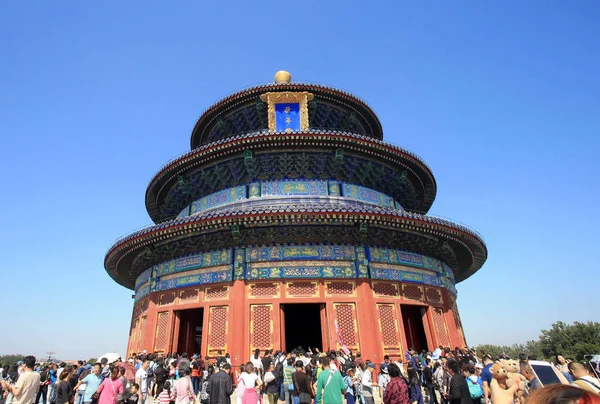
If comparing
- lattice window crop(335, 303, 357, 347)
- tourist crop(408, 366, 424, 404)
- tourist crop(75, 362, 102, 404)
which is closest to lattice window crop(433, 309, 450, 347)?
lattice window crop(335, 303, 357, 347)

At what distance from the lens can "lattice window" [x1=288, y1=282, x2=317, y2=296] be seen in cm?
1648

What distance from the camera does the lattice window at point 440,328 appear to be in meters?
17.9

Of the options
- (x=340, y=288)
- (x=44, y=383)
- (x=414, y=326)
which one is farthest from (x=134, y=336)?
(x=414, y=326)

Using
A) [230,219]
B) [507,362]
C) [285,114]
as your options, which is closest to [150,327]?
[230,219]

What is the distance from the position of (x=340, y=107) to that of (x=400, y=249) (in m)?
11.5

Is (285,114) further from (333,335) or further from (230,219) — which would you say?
(333,335)

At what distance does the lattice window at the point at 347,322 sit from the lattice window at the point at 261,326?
2954 millimetres

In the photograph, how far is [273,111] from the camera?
78.2 ft

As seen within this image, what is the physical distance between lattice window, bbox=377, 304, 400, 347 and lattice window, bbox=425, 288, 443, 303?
Result: 2.65 metres

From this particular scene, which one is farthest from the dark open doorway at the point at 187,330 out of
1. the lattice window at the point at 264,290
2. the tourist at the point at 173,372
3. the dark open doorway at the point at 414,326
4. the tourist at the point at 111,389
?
the tourist at the point at 111,389

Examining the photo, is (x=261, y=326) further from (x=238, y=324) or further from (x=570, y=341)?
(x=570, y=341)

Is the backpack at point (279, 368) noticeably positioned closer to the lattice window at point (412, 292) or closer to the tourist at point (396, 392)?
the tourist at point (396, 392)

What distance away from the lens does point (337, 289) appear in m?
16.7

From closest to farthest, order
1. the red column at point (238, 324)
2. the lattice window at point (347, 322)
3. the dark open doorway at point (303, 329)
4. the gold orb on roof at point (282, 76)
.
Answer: the red column at point (238, 324) → the lattice window at point (347, 322) → the dark open doorway at point (303, 329) → the gold orb on roof at point (282, 76)
